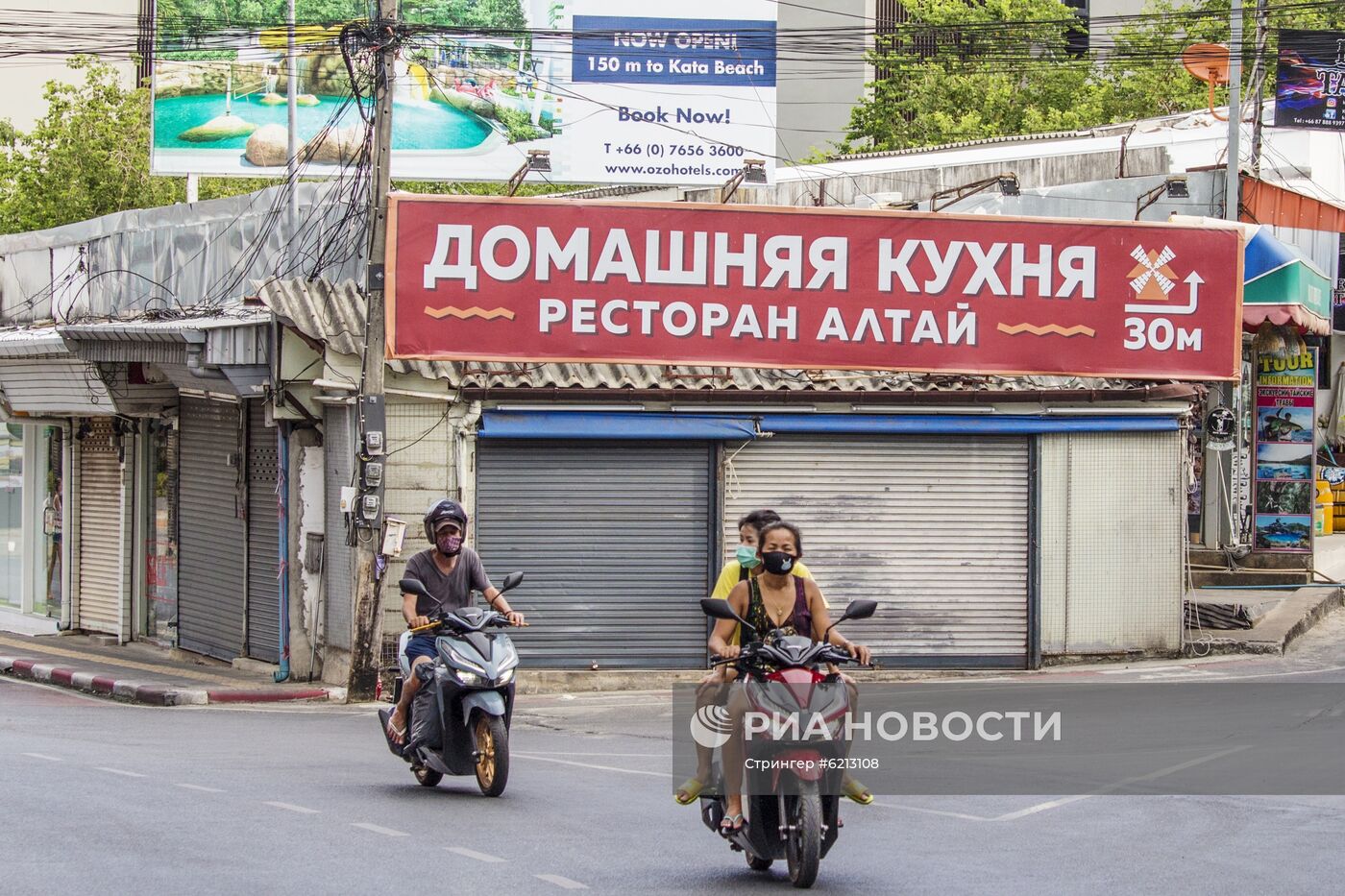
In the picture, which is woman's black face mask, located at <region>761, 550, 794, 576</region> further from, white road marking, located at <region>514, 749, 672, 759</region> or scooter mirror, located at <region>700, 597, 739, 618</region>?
white road marking, located at <region>514, 749, 672, 759</region>

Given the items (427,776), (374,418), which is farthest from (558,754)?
(374,418)

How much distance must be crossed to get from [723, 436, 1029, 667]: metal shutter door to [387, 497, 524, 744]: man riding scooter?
7260 millimetres

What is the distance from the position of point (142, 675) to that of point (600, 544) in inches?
216

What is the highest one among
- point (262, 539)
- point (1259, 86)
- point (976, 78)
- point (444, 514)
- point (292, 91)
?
point (976, 78)

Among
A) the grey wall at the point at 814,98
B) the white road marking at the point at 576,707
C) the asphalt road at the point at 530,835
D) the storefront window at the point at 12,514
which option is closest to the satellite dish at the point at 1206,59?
the white road marking at the point at 576,707

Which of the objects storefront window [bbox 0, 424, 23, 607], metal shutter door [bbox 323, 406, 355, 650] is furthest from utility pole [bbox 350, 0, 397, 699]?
storefront window [bbox 0, 424, 23, 607]

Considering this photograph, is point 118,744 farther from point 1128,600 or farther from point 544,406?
point 1128,600

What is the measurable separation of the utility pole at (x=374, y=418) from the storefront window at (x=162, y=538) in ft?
18.8

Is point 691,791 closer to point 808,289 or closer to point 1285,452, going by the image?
point 808,289

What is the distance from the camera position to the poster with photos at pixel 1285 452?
23.1 metres

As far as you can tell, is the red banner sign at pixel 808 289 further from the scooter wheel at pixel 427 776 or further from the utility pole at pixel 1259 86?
the utility pole at pixel 1259 86

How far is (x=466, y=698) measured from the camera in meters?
9.93

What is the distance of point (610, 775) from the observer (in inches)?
452

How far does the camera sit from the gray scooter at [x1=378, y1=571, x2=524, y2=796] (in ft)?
32.5
